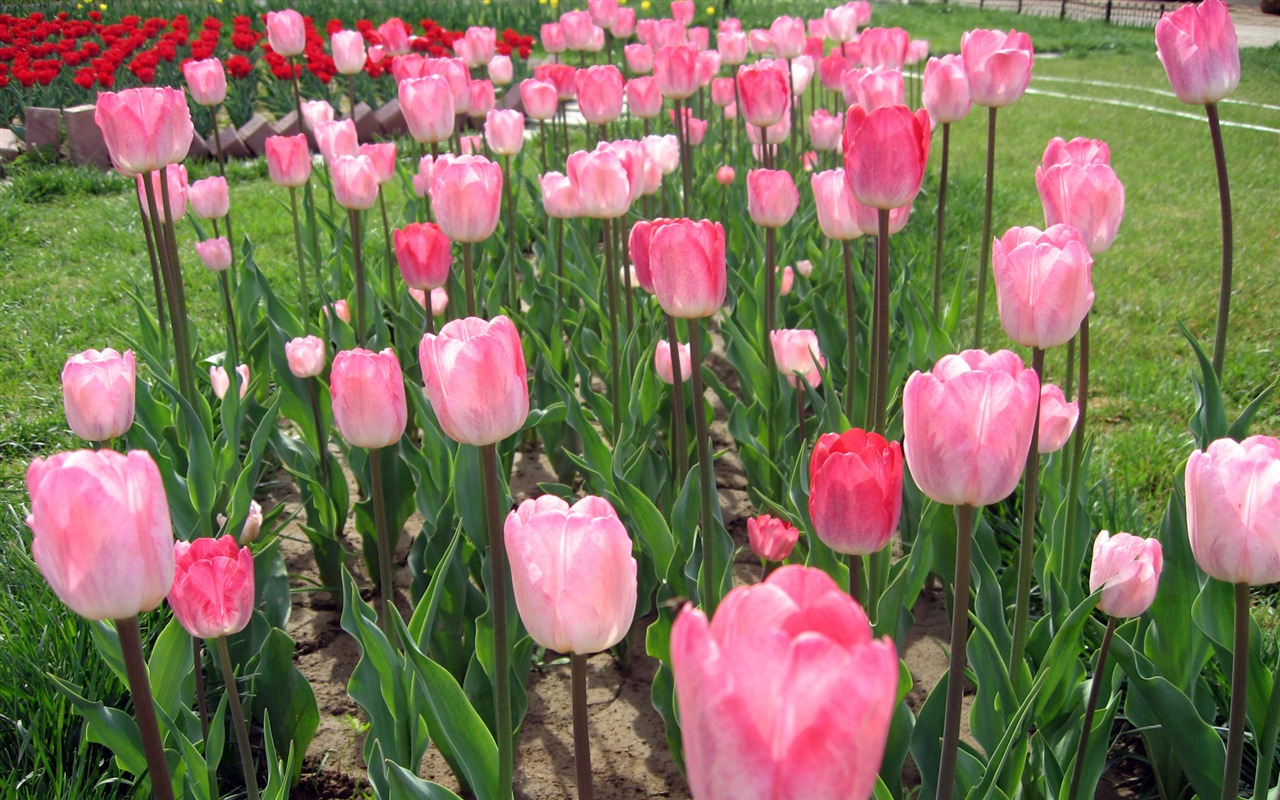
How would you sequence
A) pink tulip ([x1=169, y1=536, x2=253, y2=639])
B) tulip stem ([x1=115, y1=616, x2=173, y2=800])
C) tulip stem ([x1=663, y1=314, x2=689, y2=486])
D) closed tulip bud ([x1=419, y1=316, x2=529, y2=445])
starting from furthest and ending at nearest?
tulip stem ([x1=663, y1=314, x2=689, y2=486]) < pink tulip ([x1=169, y1=536, x2=253, y2=639]) < closed tulip bud ([x1=419, y1=316, x2=529, y2=445]) < tulip stem ([x1=115, y1=616, x2=173, y2=800])

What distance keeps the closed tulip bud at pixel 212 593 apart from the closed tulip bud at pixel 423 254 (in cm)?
99

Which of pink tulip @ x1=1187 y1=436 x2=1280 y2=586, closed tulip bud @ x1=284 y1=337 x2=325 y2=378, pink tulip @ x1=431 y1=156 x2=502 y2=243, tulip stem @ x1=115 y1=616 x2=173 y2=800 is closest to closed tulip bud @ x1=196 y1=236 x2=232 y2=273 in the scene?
closed tulip bud @ x1=284 y1=337 x2=325 y2=378

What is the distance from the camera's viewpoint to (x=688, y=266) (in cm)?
163

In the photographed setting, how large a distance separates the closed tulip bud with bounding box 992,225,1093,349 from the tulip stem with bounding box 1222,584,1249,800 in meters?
0.38

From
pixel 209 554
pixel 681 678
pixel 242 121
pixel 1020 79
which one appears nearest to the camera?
pixel 681 678

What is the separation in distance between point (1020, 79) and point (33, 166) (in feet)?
20.0

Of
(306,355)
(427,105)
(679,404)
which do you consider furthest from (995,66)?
(306,355)

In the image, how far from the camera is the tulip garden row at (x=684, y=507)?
3.28ft

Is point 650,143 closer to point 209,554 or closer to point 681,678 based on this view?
point 209,554

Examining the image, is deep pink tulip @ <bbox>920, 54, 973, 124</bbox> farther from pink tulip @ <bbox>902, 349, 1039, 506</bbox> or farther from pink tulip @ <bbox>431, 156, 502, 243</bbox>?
pink tulip @ <bbox>902, 349, 1039, 506</bbox>

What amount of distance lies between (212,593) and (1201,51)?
1.84 metres

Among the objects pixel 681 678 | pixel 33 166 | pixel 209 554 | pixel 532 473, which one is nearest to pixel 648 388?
pixel 532 473

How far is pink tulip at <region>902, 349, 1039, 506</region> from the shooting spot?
3.60 ft

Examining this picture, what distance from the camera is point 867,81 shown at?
3.01 meters
